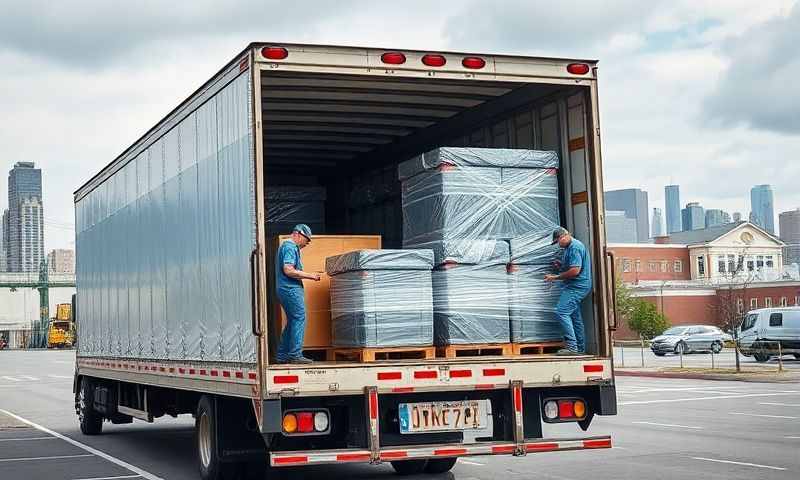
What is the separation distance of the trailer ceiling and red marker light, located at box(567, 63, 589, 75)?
0.52 m

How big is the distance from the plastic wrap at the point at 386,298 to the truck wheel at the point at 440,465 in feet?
8.77

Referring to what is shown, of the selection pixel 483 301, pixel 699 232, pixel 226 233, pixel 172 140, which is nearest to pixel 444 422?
pixel 483 301

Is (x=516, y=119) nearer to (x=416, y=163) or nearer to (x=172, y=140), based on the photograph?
(x=416, y=163)

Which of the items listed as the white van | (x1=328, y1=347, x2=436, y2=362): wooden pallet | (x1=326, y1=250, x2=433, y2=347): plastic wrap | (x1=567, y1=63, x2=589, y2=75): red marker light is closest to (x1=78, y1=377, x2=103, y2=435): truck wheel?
(x1=328, y1=347, x2=436, y2=362): wooden pallet

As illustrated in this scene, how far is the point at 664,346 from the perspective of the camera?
49.2 m

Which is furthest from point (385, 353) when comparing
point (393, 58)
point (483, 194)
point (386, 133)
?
point (386, 133)

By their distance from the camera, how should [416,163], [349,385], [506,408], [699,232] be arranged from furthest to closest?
1. [699,232]
2. [416,163]
3. [506,408]
4. [349,385]

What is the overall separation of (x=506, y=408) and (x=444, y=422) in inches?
23.2

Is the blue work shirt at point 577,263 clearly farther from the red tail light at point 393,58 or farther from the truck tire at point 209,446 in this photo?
the truck tire at point 209,446

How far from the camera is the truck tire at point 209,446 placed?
10.1 metres

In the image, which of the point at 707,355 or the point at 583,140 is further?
the point at 707,355

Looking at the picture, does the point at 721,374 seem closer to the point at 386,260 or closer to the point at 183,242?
the point at 183,242

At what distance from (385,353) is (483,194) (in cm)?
171

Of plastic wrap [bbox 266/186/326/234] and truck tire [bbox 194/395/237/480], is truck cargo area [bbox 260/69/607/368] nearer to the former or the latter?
plastic wrap [bbox 266/186/326/234]
